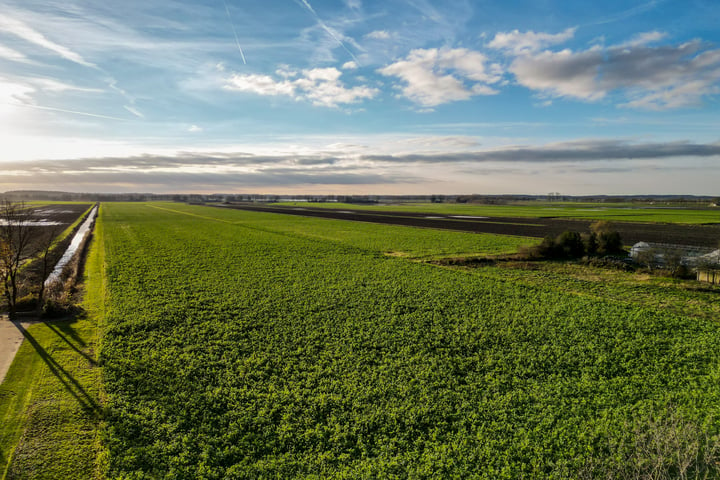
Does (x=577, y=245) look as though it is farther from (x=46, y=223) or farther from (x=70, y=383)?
(x=46, y=223)

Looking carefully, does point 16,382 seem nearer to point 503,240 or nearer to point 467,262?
point 467,262

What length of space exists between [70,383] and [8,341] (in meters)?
6.00

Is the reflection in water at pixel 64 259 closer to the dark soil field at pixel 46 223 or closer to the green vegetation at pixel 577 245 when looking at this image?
the dark soil field at pixel 46 223

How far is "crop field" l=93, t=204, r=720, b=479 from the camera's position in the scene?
29.4 ft

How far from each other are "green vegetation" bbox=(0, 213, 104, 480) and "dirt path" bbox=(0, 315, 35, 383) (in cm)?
22

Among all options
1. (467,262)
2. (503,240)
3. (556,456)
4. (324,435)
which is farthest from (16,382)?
(503,240)

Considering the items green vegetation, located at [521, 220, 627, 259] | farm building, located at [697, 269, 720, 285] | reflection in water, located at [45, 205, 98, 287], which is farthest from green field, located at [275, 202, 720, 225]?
reflection in water, located at [45, 205, 98, 287]

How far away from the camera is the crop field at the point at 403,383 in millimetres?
8969

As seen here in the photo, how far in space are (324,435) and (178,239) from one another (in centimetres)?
4447

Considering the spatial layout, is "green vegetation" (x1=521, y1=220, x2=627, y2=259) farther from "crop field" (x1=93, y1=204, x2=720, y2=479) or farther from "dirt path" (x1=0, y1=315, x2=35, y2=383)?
"dirt path" (x1=0, y1=315, x2=35, y2=383)

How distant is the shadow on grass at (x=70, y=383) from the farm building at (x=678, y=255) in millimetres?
36609

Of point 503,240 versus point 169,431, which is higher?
point 503,240

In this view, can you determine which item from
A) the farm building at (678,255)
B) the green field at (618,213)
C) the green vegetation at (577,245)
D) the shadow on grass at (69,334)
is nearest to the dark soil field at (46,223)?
the shadow on grass at (69,334)

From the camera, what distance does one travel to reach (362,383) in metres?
12.2
